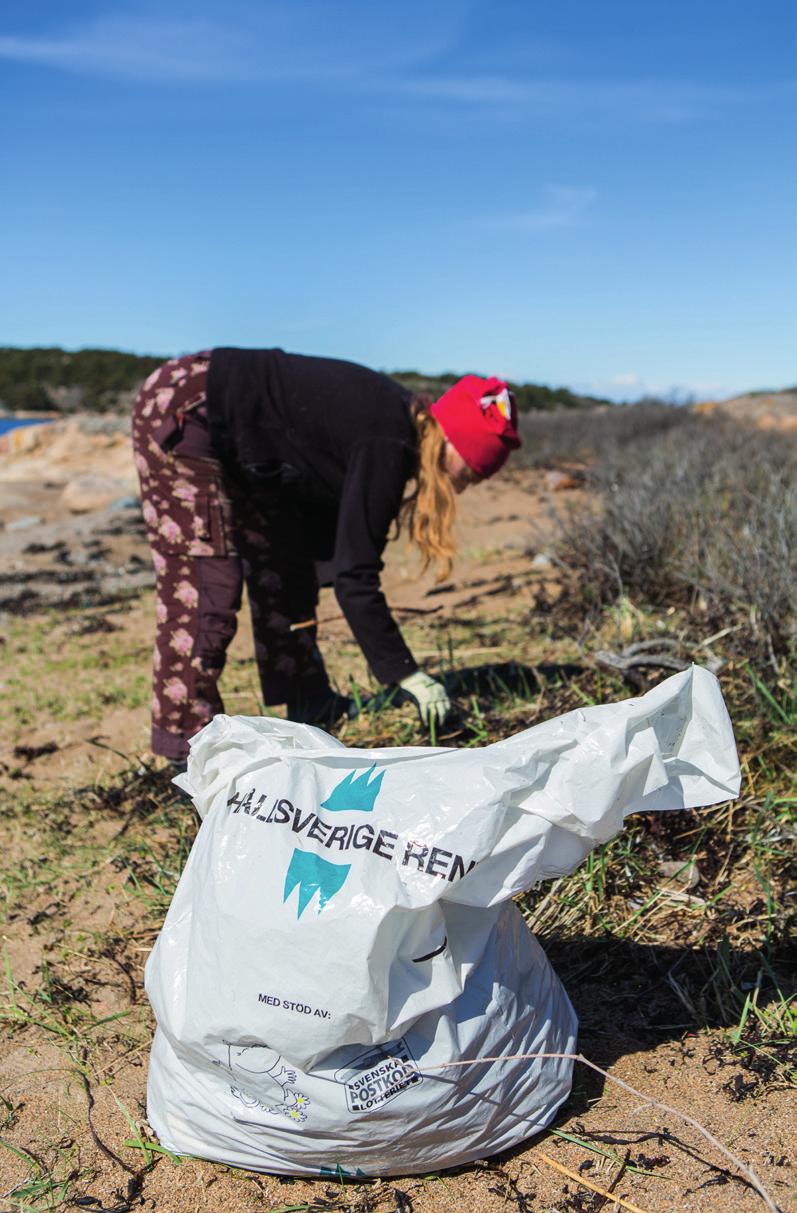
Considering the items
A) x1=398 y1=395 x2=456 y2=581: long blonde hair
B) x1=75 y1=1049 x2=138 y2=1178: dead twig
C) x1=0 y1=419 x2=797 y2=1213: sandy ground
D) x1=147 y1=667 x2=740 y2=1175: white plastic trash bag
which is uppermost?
x1=398 y1=395 x2=456 y2=581: long blonde hair

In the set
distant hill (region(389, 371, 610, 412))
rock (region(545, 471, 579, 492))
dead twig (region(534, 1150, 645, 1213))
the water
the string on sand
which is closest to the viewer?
the string on sand

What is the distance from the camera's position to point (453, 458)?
2393 mm

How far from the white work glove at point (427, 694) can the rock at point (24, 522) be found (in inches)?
298

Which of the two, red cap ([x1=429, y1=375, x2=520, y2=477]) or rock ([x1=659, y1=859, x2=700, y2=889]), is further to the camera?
red cap ([x1=429, y1=375, x2=520, y2=477])

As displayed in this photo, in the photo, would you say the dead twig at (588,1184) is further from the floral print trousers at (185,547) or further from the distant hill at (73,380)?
the distant hill at (73,380)

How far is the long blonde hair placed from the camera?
237 cm

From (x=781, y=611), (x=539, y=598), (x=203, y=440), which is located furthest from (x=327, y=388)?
(x=539, y=598)

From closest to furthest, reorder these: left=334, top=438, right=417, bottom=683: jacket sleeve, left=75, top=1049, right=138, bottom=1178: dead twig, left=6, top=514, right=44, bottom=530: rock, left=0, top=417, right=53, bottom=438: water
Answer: left=75, top=1049, right=138, bottom=1178: dead twig < left=334, top=438, right=417, bottom=683: jacket sleeve < left=6, top=514, right=44, bottom=530: rock < left=0, top=417, right=53, bottom=438: water

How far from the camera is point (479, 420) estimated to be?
2.32 metres

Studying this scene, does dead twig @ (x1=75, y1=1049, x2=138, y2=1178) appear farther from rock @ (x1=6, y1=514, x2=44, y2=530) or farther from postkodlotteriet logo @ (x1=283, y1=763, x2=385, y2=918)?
rock @ (x1=6, y1=514, x2=44, y2=530)

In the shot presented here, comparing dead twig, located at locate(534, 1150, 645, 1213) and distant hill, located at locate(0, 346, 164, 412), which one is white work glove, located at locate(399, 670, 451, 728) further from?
distant hill, located at locate(0, 346, 164, 412)

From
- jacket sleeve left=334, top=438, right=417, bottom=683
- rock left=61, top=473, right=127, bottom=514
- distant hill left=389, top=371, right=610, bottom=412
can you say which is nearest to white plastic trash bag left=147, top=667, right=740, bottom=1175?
jacket sleeve left=334, top=438, right=417, bottom=683

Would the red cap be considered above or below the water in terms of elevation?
below

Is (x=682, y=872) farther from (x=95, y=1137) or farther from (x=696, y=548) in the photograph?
(x=696, y=548)
